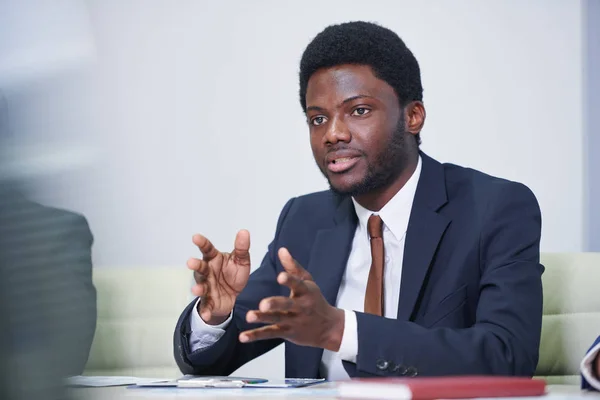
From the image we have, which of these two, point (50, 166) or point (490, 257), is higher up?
point (50, 166)

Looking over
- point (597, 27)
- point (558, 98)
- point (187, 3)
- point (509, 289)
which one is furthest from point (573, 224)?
Answer: point (187, 3)

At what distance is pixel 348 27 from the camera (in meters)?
2.13

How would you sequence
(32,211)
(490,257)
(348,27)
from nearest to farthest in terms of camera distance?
(32,211) < (490,257) < (348,27)

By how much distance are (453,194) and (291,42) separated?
51.2 inches

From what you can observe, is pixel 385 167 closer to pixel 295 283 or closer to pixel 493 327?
pixel 493 327

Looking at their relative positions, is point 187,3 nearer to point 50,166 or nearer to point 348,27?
point 348,27

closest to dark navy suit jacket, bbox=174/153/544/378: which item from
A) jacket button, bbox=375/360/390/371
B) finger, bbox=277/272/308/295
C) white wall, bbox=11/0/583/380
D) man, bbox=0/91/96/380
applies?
jacket button, bbox=375/360/390/371

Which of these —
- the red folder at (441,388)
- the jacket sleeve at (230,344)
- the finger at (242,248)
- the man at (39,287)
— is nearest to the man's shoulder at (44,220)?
the man at (39,287)

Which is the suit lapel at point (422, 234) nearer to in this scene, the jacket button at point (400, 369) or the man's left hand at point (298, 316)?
the jacket button at point (400, 369)

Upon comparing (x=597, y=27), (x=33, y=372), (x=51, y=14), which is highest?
(x=597, y=27)

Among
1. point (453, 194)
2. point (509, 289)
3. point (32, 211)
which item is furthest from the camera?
point (453, 194)

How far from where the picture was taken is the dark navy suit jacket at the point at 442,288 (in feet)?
5.03

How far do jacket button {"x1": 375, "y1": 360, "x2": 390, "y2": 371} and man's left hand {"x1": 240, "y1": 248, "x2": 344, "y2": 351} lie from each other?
99mm

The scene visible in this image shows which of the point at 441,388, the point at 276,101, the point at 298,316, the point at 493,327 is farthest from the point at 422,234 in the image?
the point at 276,101
